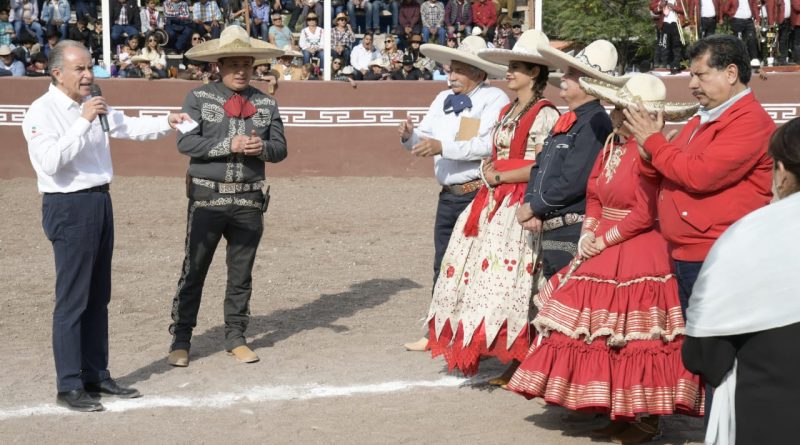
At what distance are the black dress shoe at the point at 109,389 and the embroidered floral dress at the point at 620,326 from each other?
2.25 metres

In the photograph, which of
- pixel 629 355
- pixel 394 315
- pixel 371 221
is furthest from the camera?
pixel 371 221

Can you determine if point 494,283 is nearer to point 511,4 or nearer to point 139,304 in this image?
point 139,304

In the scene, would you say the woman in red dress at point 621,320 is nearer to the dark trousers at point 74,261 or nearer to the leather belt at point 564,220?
the leather belt at point 564,220

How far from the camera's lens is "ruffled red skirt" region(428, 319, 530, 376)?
6.22 m

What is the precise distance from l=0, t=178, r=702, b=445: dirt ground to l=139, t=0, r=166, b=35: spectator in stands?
7.66 meters

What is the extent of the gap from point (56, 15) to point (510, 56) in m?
14.7

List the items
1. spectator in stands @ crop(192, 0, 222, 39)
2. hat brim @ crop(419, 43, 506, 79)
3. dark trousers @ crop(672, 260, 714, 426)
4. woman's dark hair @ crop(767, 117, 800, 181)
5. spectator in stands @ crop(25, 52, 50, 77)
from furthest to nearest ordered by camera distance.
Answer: spectator in stands @ crop(192, 0, 222, 39) < spectator in stands @ crop(25, 52, 50, 77) < hat brim @ crop(419, 43, 506, 79) < dark trousers @ crop(672, 260, 714, 426) < woman's dark hair @ crop(767, 117, 800, 181)

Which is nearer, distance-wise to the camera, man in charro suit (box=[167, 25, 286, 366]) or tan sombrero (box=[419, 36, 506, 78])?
→ man in charro suit (box=[167, 25, 286, 366])

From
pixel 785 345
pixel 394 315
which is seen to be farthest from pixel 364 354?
pixel 785 345

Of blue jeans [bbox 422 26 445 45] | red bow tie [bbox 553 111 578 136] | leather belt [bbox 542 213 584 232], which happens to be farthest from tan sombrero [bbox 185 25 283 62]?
blue jeans [bbox 422 26 445 45]

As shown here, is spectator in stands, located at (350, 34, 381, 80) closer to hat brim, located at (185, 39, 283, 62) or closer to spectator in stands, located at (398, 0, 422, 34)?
spectator in stands, located at (398, 0, 422, 34)

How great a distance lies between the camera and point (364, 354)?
720cm

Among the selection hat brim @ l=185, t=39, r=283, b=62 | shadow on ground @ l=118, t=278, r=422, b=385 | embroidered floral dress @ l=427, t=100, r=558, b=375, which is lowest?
shadow on ground @ l=118, t=278, r=422, b=385

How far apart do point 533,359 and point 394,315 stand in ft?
9.92
